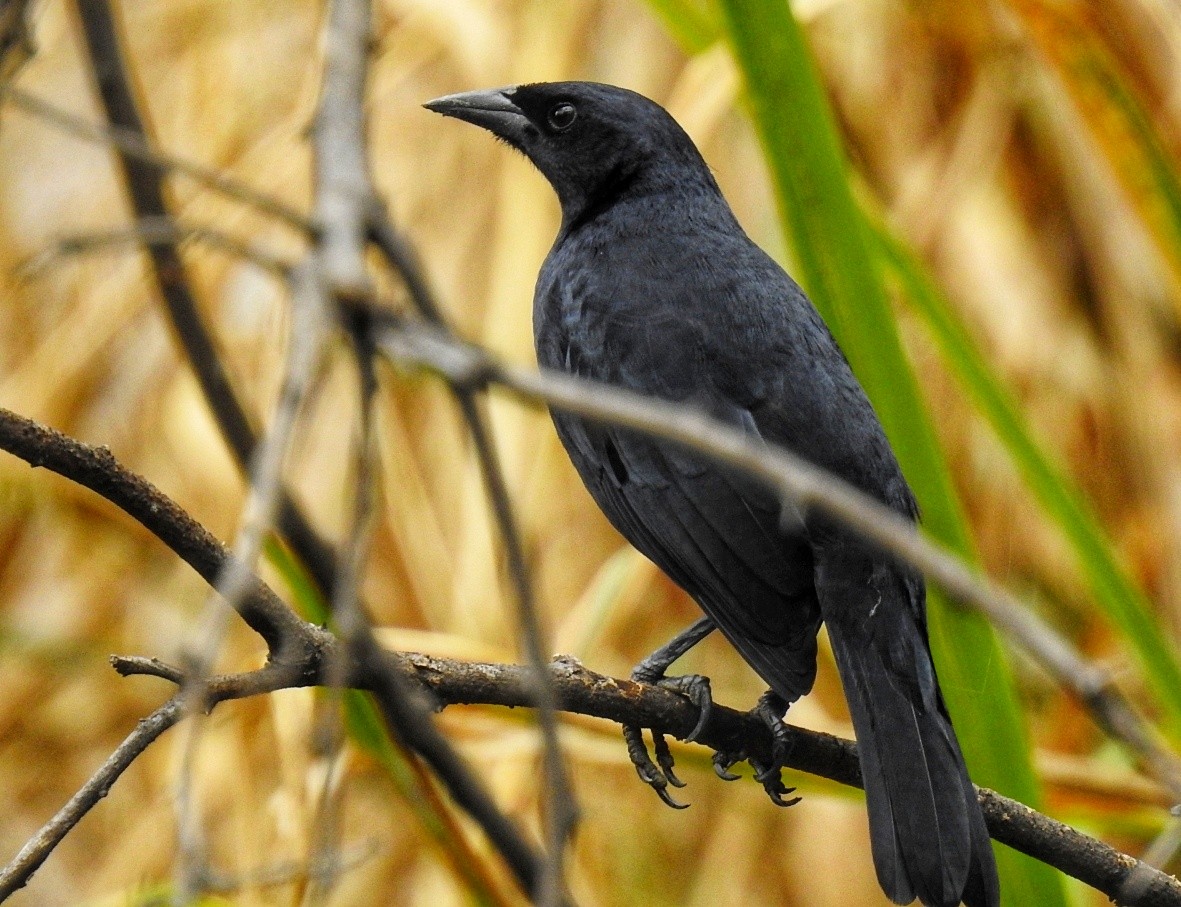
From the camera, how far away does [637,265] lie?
2992 mm

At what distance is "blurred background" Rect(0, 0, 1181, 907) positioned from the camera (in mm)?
4699

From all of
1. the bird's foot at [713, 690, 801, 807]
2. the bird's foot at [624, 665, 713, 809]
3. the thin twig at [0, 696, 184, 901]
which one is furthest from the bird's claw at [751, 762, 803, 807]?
the thin twig at [0, 696, 184, 901]

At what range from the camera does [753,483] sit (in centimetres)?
263

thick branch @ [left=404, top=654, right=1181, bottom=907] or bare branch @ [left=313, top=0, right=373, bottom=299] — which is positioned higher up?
bare branch @ [left=313, top=0, right=373, bottom=299]

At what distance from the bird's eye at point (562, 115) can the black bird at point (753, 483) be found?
5.7 inches

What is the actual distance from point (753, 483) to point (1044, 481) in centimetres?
61

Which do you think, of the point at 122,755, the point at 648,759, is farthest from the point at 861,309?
the point at 122,755

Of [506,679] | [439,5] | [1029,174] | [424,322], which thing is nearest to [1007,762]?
[506,679]

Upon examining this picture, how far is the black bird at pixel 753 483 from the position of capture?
2.33 m

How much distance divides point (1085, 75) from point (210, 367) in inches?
120

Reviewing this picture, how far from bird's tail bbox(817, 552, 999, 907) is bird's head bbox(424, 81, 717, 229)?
117 centimetres

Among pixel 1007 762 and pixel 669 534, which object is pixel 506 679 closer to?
pixel 669 534

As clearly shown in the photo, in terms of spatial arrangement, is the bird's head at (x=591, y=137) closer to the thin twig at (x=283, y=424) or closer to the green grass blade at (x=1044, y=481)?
the green grass blade at (x=1044, y=481)

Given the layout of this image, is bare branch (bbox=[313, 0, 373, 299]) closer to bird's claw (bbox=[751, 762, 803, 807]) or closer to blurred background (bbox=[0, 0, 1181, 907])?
bird's claw (bbox=[751, 762, 803, 807])
